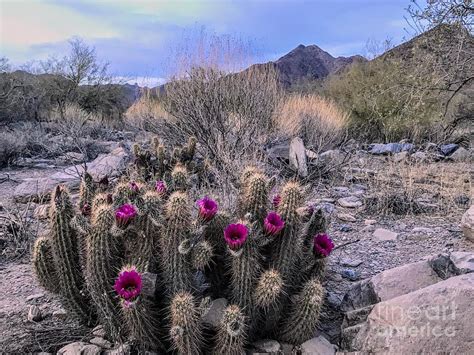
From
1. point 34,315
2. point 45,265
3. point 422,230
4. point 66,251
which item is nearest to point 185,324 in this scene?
point 66,251

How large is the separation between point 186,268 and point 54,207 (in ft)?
2.92

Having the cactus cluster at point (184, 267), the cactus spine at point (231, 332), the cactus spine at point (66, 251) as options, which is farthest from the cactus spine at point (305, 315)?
the cactus spine at point (66, 251)

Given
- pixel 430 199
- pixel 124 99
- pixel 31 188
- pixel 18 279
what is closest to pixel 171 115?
pixel 31 188

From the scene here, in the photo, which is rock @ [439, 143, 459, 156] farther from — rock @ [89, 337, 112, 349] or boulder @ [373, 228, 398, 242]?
rock @ [89, 337, 112, 349]

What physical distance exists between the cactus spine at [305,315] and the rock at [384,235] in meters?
2.47

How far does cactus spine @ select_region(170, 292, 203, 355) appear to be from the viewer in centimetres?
224

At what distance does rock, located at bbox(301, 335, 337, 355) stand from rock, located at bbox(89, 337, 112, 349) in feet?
3.57

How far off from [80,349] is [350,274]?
2188mm

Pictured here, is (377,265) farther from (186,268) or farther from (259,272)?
(186,268)

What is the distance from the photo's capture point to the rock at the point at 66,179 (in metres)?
6.53

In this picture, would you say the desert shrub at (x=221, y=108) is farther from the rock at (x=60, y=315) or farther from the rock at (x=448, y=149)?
the rock at (x=448, y=149)

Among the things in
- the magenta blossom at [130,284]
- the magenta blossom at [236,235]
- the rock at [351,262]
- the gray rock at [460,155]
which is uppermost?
the magenta blossom at [236,235]

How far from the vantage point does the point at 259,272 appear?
8.30ft

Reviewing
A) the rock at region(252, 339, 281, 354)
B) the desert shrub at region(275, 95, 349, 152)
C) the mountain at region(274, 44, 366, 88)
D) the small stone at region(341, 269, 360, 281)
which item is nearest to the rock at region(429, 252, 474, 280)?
the small stone at region(341, 269, 360, 281)
